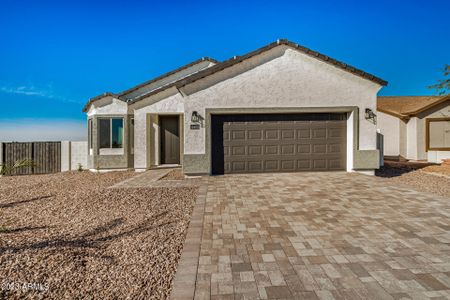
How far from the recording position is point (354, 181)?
8.50 m

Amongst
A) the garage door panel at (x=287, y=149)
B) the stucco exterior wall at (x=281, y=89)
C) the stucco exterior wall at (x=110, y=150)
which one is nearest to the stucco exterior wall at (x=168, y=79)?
the stucco exterior wall at (x=110, y=150)

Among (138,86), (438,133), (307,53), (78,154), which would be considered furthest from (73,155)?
(438,133)

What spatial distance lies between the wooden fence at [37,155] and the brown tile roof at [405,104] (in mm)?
23278

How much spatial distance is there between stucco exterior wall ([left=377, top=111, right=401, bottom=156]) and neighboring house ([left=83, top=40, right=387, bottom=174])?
1000 centimetres

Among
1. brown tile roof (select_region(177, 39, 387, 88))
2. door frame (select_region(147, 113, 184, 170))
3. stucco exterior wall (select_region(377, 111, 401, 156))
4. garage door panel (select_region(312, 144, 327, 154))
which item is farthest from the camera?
stucco exterior wall (select_region(377, 111, 401, 156))

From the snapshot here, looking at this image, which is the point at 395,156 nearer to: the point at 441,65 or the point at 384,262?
the point at 441,65

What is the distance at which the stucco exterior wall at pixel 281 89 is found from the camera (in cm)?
979

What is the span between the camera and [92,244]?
381cm

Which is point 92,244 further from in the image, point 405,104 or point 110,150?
point 405,104

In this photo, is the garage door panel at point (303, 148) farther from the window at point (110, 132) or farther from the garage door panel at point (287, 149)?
the window at point (110, 132)

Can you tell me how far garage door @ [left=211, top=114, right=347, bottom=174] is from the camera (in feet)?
33.1

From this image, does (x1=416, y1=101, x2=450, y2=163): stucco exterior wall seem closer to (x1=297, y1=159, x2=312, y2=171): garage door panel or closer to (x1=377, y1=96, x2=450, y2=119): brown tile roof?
(x1=377, y1=96, x2=450, y2=119): brown tile roof

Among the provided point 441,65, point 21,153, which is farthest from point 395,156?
point 21,153

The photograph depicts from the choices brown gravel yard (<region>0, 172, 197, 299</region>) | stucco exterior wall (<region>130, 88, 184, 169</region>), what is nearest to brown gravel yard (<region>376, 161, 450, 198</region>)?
brown gravel yard (<region>0, 172, 197, 299</region>)
